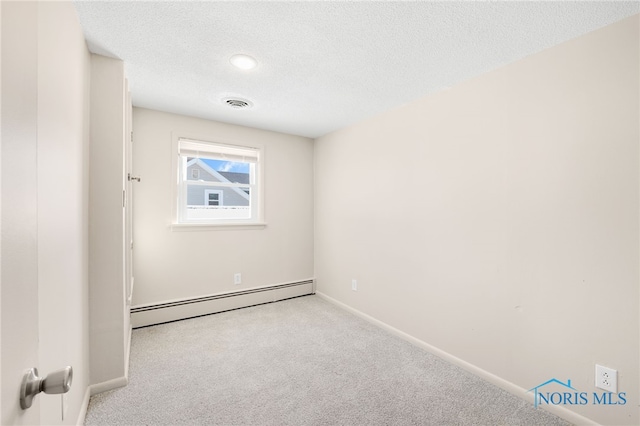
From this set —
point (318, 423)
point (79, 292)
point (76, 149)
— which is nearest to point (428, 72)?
point (76, 149)

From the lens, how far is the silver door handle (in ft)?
1.71

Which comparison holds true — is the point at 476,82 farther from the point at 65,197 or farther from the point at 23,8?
the point at 65,197

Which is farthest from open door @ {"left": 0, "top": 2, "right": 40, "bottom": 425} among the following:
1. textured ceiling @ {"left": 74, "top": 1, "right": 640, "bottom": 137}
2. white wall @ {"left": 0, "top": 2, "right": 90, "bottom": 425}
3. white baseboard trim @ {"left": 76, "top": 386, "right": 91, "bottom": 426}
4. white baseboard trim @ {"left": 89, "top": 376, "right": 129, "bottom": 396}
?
white baseboard trim @ {"left": 89, "top": 376, "right": 129, "bottom": 396}

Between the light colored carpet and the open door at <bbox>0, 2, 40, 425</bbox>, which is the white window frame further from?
the open door at <bbox>0, 2, 40, 425</bbox>

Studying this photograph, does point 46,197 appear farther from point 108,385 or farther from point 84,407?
point 108,385

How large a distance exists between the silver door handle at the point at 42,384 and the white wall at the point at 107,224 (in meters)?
1.50

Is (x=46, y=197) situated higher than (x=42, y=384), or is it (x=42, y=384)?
(x=46, y=197)

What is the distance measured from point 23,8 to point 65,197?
3.09 feet

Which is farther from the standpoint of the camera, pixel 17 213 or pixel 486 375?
pixel 486 375

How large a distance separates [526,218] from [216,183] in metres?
2.96

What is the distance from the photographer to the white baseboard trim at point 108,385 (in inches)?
71.5

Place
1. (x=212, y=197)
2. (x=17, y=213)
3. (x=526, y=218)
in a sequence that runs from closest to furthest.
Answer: (x=17, y=213) → (x=526, y=218) → (x=212, y=197)

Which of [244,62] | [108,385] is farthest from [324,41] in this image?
[108,385]

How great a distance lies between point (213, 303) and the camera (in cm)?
320
